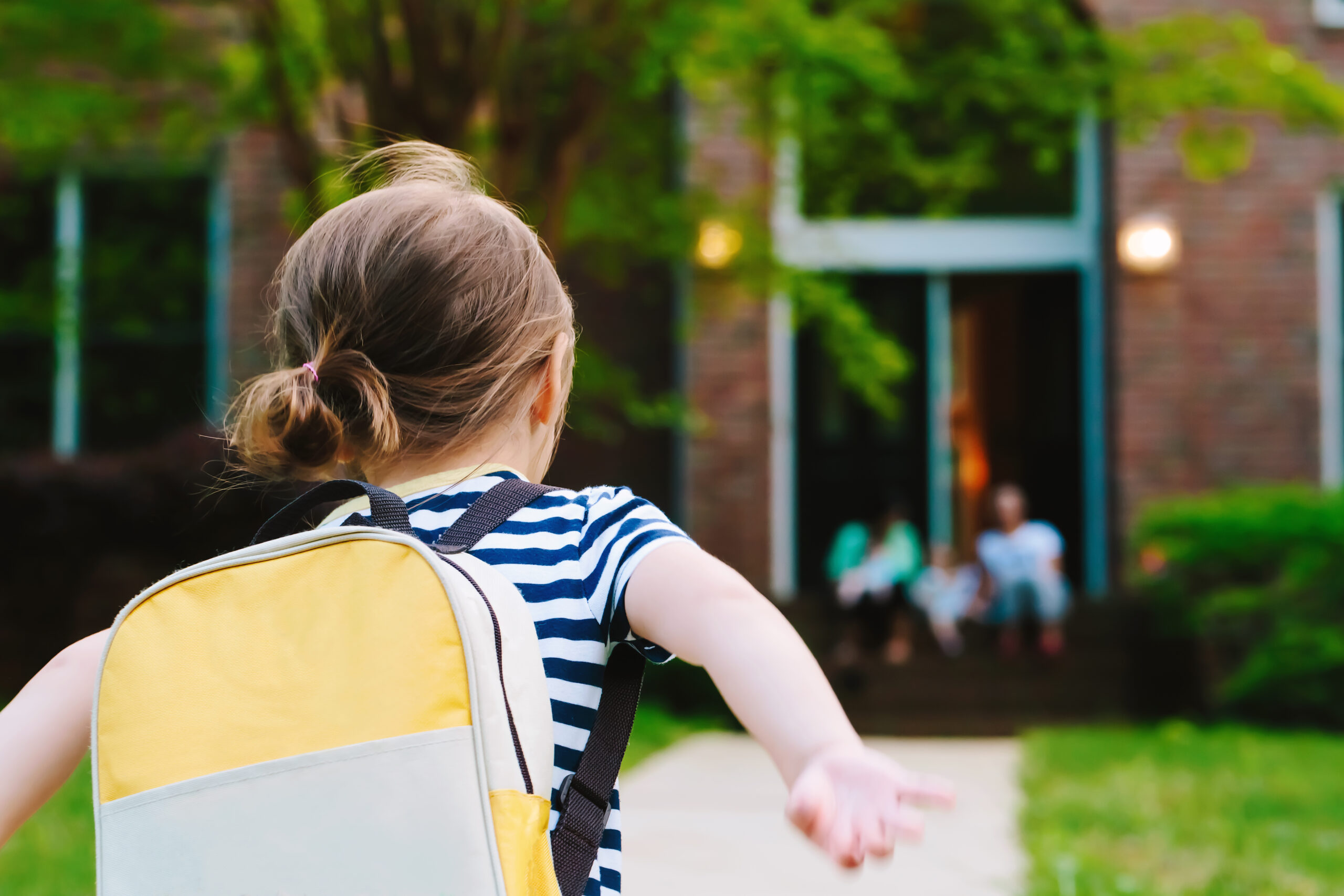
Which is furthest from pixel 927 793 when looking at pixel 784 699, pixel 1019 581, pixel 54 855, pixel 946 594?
pixel 946 594

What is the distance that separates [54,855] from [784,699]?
4.01m

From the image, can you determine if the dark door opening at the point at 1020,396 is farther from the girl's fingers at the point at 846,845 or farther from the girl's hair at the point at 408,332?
the girl's fingers at the point at 846,845

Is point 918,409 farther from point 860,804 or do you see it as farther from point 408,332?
point 860,804

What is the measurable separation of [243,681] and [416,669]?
0.17 meters

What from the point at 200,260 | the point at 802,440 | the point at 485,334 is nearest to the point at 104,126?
the point at 200,260

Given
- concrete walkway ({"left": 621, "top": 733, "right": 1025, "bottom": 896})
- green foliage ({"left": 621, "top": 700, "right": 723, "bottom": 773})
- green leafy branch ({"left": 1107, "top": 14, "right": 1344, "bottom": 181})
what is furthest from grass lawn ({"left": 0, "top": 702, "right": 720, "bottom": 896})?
green leafy branch ({"left": 1107, "top": 14, "right": 1344, "bottom": 181})

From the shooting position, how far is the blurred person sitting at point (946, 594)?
9.89m

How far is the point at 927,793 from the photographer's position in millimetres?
938

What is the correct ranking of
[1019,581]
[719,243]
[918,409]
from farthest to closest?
[918,409] < [1019,581] < [719,243]

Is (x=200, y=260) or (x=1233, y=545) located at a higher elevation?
(x=200, y=260)

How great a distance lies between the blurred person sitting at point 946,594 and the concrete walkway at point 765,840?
2.63m

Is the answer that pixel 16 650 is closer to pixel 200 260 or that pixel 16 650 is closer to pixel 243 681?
pixel 200 260

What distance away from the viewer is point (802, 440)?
1186 cm

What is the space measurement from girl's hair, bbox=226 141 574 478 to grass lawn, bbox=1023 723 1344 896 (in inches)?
123
